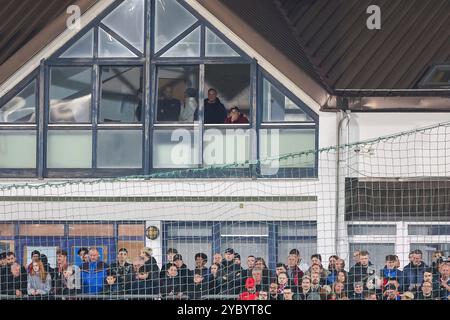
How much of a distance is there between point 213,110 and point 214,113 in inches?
2.0

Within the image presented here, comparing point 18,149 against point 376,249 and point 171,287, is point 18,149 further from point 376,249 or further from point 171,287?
point 376,249

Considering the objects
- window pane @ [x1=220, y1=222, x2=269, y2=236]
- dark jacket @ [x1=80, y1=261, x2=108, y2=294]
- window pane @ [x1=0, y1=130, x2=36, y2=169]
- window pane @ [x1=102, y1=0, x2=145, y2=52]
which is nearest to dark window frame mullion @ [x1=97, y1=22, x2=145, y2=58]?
window pane @ [x1=102, y1=0, x2=145, y2=52]

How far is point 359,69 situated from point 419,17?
1688 millimetres

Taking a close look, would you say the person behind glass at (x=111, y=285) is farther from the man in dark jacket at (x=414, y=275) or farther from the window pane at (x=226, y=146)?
the window pane at (x=226, y=146)

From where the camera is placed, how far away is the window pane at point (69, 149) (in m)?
24.4

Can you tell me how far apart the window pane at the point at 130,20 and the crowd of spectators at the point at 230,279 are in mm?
4574

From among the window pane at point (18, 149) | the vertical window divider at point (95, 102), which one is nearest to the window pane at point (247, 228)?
the vertical window divider at point (95, 102)

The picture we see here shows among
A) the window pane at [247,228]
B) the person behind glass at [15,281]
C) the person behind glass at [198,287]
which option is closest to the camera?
the person behind glass at [198,287]

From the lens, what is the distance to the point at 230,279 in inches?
784

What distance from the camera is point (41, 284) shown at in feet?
67.7

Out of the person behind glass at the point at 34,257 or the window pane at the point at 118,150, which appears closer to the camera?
the person behind glass at the point at 34,257

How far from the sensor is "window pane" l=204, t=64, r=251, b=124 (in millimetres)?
24250

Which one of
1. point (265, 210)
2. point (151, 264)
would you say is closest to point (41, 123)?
point (265, 210)

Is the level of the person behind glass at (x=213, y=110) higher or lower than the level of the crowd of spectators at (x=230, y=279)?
higher
